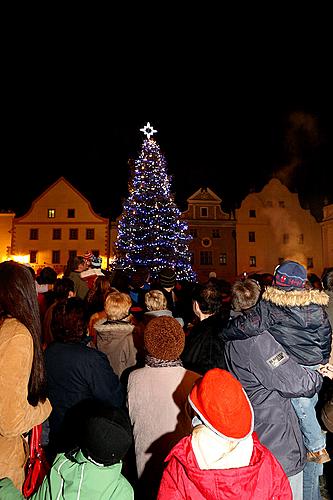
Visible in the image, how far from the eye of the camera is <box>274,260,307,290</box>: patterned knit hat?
10.4ft

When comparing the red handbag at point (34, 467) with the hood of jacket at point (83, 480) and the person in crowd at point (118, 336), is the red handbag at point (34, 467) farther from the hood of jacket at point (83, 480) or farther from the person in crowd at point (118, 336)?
Answer: the person in crowd at point (118, 336)

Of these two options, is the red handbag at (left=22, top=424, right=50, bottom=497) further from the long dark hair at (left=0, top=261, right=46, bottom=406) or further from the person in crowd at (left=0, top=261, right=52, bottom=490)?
the long dark hair at (left=0, top=261, right=46, bottom=406)

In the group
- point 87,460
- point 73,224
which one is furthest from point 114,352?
point 73,224

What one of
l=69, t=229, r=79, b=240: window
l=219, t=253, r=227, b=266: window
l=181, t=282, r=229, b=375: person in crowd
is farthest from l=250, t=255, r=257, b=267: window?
l=181, t=282, r=229, b=375: person in crowd

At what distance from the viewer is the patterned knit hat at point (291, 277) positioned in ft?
10.4

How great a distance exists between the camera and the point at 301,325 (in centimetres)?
302

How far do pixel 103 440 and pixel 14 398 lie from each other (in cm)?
70

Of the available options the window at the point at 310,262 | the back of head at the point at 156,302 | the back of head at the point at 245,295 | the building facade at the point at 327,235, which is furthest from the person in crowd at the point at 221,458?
the window at the point at 310,262

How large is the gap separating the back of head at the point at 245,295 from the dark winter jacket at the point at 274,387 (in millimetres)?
1231

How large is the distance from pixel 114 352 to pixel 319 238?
39.1 m

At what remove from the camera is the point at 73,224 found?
38.6 m

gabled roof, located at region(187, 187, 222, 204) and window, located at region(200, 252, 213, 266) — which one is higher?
gabled roof, located at region(187, 187, 222, 204)

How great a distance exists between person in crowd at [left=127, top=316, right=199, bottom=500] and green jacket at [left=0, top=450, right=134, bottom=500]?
110cm

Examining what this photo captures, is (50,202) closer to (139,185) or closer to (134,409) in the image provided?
(139,185)
